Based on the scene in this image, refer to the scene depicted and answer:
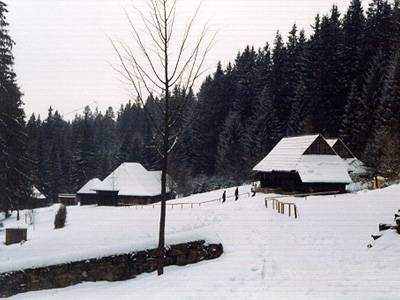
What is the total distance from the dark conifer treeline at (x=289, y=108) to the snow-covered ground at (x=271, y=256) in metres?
16.8

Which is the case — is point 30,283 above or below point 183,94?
below

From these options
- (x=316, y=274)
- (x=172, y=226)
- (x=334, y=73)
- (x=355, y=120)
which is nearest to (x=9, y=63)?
(x=172, y=226)

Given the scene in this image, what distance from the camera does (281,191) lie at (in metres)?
41.2

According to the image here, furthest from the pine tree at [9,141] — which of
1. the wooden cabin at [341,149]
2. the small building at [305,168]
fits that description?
the wooden cabin at [341,149]

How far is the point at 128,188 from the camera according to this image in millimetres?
60844

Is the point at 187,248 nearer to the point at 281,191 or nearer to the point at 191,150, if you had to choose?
the point at 281,191

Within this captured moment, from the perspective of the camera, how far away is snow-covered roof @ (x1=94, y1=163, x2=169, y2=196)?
6028cm

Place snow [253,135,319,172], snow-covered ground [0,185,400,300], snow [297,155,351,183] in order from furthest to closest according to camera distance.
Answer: snow [253,135,319,172]
snow [297,155,351,183]
snow-covered ground [0,185,400,300]

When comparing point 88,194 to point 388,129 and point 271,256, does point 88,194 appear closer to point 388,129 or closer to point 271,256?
point 388,129

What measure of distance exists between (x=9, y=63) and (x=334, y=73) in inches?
2039

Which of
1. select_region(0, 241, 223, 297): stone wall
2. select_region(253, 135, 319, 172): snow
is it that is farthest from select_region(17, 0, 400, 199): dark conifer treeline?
select_region(0, 241, 223, 297): stone wall

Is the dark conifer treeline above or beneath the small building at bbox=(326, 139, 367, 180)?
above

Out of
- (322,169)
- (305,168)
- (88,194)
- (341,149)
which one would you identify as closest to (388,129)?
(341,149)

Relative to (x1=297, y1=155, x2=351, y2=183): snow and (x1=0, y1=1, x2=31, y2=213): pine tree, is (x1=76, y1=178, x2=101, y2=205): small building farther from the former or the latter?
(x1=0, y1=1, x2=31, y2=213): pine tree
